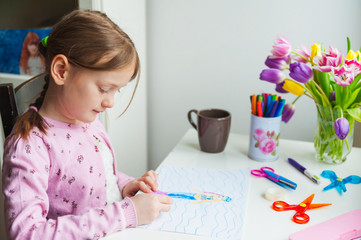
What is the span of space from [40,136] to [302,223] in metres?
0.52

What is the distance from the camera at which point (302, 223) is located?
688 mm

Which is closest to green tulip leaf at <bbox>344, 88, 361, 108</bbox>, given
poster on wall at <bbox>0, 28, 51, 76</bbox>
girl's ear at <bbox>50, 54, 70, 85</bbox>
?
girl's ear at <bbox>50, 54, 70, 85</bbox>

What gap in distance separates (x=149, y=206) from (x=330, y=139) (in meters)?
0.50

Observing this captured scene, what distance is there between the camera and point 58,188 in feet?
2.39

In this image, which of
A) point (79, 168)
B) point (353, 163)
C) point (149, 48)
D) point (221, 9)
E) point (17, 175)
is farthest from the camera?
point (149, 48)

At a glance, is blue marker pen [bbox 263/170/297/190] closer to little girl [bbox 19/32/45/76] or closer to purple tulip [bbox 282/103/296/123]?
purple tulip [bbox 282/103/296/123]

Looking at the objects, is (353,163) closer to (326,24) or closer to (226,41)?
(326,24)

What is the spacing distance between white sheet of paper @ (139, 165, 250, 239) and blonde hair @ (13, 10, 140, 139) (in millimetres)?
287

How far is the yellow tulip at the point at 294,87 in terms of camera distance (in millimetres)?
907

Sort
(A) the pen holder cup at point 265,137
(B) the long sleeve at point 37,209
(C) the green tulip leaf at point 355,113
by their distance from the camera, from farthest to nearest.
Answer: (A) the pen holder cup at point 265,137 < (C) the green tulip leaf at point 355,113 < (B) the long sleeve at point 37,209

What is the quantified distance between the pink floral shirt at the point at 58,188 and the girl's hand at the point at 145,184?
6cm

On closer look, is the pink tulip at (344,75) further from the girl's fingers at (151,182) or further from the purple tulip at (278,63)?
the girl's fingers at (151,182)

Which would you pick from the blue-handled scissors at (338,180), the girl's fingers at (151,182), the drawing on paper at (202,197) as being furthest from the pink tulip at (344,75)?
the girl's fingers at (151,182)

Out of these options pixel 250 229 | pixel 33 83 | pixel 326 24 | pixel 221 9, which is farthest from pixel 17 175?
pixel 326 24
